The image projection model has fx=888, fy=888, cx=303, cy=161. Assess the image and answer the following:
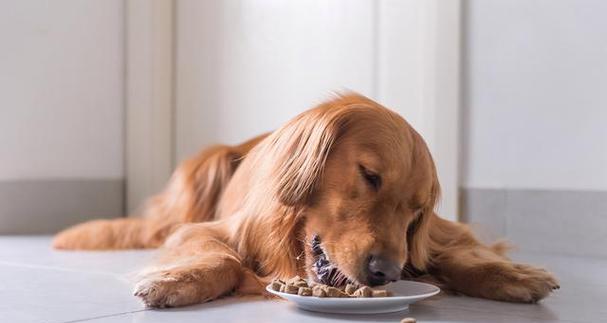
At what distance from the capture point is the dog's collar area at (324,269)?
161cm

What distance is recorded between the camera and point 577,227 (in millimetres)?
2521

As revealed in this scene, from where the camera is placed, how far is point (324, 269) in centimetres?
166

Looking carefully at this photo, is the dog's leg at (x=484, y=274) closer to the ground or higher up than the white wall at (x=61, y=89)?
closer to the ground

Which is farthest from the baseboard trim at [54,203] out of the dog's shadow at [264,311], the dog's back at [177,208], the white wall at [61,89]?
the dog's shadow at [264,311]

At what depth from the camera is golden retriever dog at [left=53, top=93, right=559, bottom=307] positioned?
1605mm

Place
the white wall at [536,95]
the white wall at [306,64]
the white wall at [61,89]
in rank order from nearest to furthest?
the white wall at [536,95] < the white wall at [306,64] < the white wall at [61,89]

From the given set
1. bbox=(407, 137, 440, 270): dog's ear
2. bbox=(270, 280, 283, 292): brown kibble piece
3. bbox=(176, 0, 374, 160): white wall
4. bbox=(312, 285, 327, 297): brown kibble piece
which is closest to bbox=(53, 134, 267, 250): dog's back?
bbox=(176, 0, 374, 160): white wall

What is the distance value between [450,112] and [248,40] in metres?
0.88

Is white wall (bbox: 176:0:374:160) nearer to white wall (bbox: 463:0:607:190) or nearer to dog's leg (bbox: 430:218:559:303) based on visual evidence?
white wall (bbox: 463:0:607:190)

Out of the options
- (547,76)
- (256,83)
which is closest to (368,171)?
(547,76)

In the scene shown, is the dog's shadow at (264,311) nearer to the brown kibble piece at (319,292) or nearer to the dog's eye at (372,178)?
the brown kibble piece at (319,292)

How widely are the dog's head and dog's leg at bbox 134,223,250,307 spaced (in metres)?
0.16

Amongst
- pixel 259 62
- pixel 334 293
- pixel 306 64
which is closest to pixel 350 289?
pixel 334 293

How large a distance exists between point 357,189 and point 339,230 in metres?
0.09
